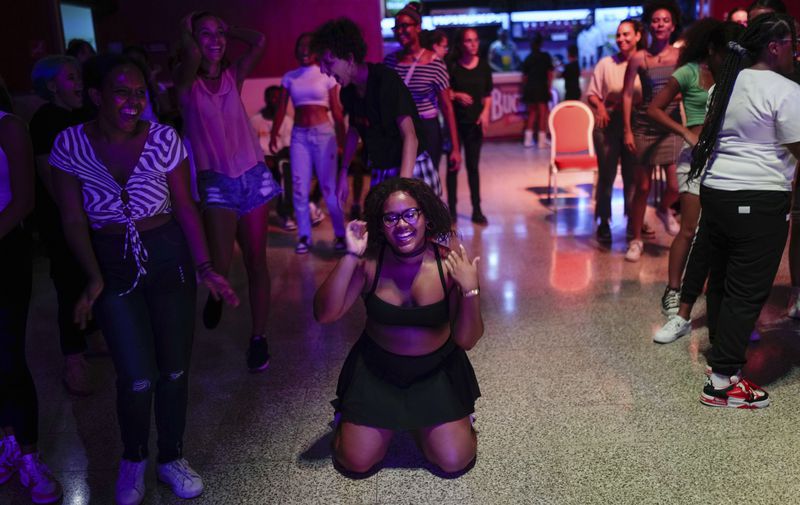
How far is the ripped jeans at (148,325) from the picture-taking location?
2510mm

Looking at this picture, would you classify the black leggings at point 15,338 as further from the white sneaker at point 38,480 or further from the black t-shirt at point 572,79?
the black t-shirt at point 572,79

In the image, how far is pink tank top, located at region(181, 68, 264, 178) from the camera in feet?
11.1

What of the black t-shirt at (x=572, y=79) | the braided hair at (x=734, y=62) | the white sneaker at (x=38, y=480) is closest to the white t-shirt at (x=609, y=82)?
the braided hair at (x=734, y=62)

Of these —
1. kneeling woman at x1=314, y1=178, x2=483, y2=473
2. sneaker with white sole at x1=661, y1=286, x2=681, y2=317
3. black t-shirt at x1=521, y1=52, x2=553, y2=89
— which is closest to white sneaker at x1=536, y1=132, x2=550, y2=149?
black t-shirt at x1=521, y1=52, x2=553, y2=89

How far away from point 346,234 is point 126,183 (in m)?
0.71

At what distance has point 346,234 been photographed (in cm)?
253

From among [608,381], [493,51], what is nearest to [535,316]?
[608,381]

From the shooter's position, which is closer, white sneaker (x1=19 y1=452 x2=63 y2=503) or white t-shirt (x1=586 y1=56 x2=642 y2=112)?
white sneaker (x1=19 y1=452 x2=63 y2=503)

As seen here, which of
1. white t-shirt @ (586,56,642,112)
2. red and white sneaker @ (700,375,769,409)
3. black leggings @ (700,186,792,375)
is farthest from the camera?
white t-shirt @ (586,56,642,112)

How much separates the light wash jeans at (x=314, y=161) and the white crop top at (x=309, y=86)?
0.18 metres

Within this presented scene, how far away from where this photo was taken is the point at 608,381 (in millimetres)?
3500

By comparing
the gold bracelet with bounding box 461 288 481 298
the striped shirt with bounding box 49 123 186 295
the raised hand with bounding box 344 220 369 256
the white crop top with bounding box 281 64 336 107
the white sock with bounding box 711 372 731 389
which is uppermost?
the white crop top with bounding box 281 64 336 107

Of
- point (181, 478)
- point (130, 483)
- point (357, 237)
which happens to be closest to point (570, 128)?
point (357, 237)

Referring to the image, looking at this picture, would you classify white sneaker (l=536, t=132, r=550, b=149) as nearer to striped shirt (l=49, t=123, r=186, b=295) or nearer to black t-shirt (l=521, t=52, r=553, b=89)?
black t-shirt (l=521, t=52, r=553, b=89)
